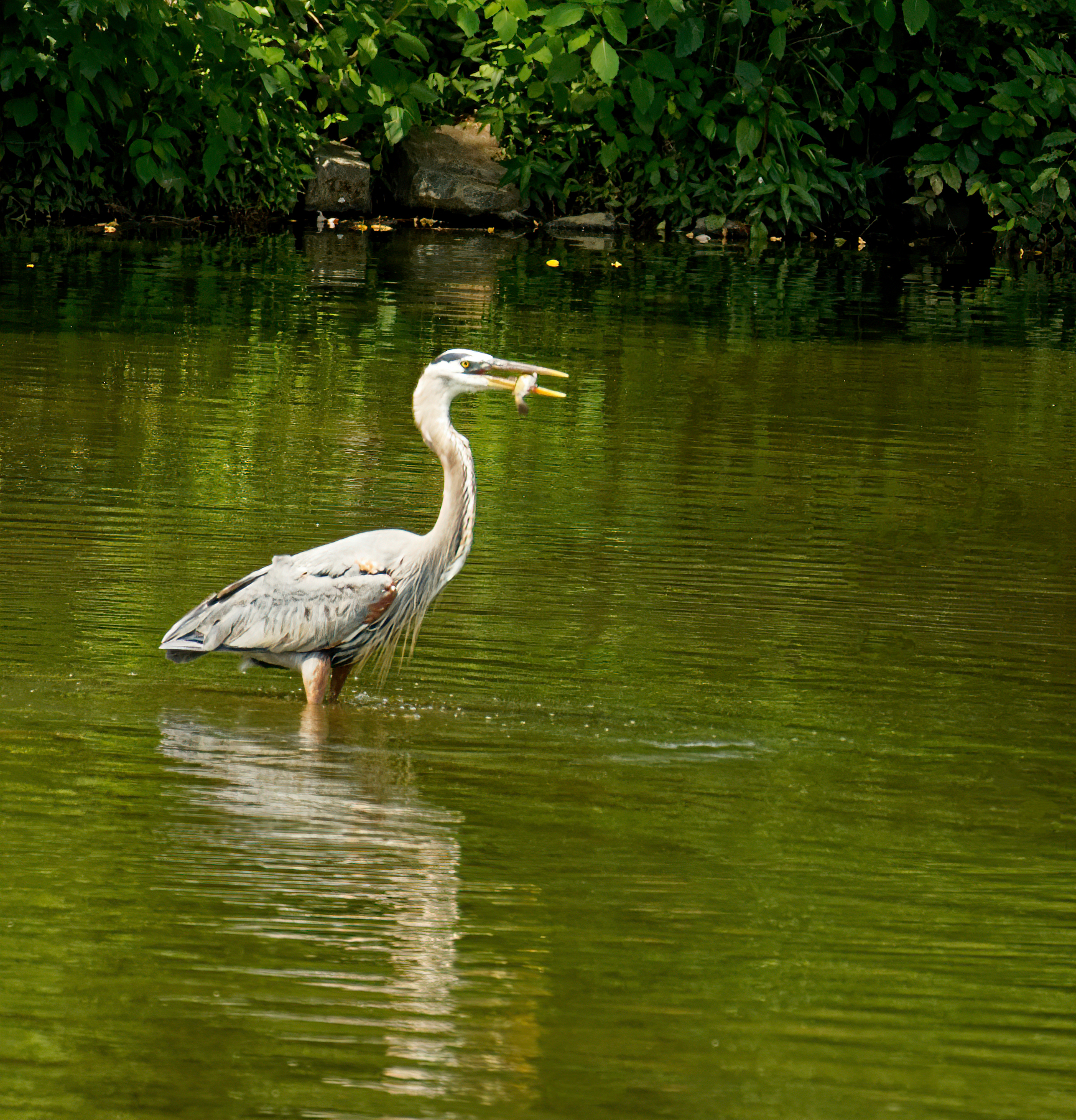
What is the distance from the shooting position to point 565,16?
17.9 metres

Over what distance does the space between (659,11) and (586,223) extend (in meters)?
3.03

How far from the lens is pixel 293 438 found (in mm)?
8812

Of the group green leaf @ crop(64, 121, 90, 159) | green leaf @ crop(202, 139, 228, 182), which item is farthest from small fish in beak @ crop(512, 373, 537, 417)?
green leaf @ crop(202, 139, 228, 182)

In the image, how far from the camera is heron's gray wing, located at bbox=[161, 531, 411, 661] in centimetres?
532

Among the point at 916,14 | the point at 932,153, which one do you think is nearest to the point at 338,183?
the point at 916,14

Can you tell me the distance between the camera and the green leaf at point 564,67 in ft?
61.4

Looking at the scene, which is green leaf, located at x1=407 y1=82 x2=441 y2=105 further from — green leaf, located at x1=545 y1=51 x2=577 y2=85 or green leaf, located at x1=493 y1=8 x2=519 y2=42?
green leaf, located at x1=545 y1=51 x2=577 y2=85

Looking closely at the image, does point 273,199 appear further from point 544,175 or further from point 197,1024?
point 197,1024

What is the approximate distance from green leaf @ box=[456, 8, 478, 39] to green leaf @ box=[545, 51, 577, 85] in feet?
3.04

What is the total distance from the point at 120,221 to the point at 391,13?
12.0 ft

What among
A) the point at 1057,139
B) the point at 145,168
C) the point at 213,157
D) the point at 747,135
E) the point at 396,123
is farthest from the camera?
the point at 1057,139

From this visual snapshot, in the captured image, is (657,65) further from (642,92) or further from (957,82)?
(957,82)

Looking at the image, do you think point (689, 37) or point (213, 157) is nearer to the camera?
point (213, 157)

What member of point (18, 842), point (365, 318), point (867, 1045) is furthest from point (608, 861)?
point (365, 318)
